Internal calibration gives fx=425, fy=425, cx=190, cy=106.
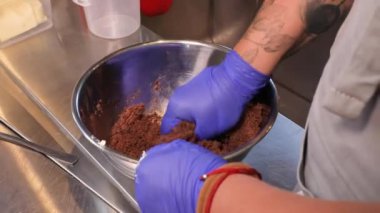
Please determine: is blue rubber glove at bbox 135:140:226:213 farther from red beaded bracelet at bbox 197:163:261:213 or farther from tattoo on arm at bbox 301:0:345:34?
tattoo on arm at bbox 301:0:345:34

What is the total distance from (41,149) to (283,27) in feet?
1.23

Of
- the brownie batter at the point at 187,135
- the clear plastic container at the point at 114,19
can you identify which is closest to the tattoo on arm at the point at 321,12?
the brownie batter at the point at 187,135

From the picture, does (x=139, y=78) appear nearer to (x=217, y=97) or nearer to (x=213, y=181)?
(x=217, y=97)

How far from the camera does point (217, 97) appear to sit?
22.7 inches

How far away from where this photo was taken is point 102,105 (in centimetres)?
64

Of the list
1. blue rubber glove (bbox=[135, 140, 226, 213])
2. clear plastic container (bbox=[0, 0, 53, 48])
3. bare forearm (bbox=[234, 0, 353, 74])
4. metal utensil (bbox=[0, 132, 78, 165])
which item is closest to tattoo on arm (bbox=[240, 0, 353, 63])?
bare forearm (bbox=[234, 0, 353, 74])

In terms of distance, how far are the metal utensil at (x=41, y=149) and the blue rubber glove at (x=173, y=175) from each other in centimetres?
19

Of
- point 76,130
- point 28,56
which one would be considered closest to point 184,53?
point 76,130

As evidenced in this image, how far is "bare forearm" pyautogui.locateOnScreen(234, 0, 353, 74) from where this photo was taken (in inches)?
20.5

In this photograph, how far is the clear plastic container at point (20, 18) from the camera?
0.77 metres

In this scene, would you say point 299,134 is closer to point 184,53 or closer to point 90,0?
point 184,53

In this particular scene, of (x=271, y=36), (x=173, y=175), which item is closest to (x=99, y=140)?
(x=173, y=175)

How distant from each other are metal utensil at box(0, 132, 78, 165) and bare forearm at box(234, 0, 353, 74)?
0.29 m

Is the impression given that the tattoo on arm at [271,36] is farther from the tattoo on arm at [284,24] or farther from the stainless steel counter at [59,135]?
the stainless steel counter at [59,135]
